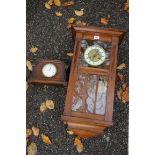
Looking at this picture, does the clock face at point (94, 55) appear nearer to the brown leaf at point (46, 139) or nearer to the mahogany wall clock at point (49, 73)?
the mahogany wall clock at point (49, 73)

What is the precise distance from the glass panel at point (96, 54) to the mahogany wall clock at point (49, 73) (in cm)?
22

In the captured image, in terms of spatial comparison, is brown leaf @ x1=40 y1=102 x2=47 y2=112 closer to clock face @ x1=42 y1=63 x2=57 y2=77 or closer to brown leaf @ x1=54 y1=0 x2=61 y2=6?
clock face @ x1=42 y1=63 x2=57 y2=77

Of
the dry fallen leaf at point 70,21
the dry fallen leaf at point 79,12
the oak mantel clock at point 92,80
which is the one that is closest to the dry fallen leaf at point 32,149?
the oak mantel clock at point 92,80

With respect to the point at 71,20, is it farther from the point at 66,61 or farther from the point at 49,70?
the point at 49,70

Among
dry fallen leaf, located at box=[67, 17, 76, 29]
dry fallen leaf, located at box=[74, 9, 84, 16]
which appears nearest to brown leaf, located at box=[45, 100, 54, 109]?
dry fallen leaf, located at box=[67, 17, 76, 29]

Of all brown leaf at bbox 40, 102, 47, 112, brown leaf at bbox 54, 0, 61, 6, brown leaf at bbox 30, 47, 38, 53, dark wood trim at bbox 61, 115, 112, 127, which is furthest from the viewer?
brown leaf at bbox 54, 0, 61, 6

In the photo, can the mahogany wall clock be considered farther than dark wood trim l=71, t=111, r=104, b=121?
Yes

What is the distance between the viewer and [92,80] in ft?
7.39

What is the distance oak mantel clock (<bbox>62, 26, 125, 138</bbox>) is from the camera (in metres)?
2.24

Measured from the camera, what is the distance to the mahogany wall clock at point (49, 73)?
94.7 inches

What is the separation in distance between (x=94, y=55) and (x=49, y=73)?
1.21 ft

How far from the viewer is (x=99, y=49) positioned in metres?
2.26
